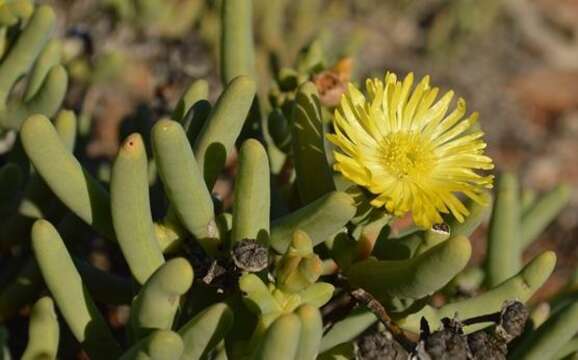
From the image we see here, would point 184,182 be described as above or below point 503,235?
above

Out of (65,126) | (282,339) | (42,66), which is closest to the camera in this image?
Answer: (282,339)

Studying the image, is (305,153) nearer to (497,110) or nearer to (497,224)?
(497,224)

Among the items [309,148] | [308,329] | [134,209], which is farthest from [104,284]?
[308,329]

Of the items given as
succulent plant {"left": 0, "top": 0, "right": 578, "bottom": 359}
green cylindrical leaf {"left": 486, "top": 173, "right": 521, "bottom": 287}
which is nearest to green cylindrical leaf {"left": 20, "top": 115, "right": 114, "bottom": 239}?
succulent plant {"left": 0, "top": 0, "right": 578, "bottom": 359}

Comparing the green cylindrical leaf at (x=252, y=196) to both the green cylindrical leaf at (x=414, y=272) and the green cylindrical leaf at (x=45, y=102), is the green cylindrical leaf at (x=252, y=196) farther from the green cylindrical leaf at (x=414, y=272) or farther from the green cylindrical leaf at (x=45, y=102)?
the green cylindrical leaf at (x=45, y=102)

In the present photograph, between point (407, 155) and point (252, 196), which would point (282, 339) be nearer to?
point (252, 196)

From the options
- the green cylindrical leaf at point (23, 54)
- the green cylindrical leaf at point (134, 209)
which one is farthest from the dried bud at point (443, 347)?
the green cylindrical leaf at point (23, 54)
